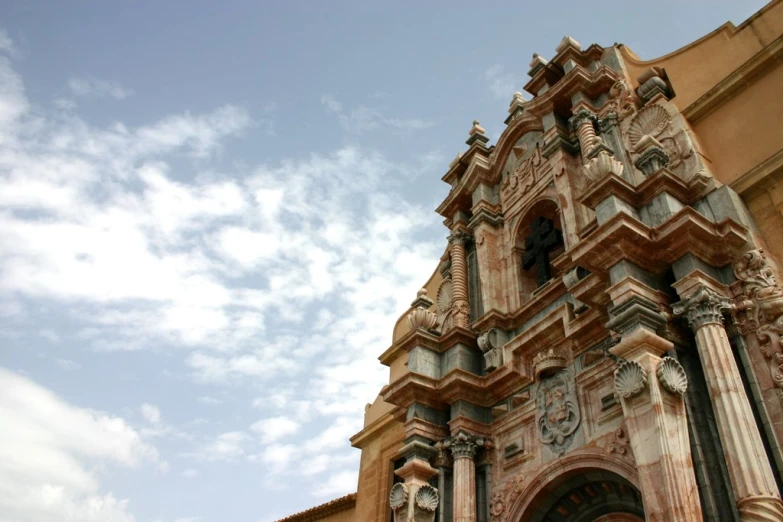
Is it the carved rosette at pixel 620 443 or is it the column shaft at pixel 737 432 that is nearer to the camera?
the column shaft at pixel 737 432

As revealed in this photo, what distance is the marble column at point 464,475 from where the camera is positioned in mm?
10047

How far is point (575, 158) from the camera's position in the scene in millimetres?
12562

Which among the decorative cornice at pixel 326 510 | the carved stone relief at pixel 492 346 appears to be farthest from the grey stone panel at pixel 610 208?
the decorative cornice at pixel 326 510

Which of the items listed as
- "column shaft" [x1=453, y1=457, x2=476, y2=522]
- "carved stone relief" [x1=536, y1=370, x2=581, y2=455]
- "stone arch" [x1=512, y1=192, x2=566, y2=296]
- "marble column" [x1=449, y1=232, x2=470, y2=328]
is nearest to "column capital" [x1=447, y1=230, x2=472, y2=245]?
"marble column" [x1=449, y1=232, x2=470, y2=328]

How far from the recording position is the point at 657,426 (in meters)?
6.94

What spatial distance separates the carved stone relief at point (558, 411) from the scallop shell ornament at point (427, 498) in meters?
1.92

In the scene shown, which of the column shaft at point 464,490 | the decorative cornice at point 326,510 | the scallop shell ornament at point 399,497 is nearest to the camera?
the column shaft at point 464,490

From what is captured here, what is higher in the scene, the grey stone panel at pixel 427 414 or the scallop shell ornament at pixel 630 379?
the grey stone panel at pixel 427 414

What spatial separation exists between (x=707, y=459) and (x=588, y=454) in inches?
79.1

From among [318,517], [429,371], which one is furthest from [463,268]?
[318,517]

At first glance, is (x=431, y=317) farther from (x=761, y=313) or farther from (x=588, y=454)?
(x=761, y=313)

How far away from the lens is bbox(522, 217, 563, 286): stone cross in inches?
494

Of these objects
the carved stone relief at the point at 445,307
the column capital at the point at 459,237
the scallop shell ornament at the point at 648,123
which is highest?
the column capital at the point at 459,237

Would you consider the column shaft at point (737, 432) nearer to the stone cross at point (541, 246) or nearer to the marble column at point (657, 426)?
the marble column at point (657, 426)
